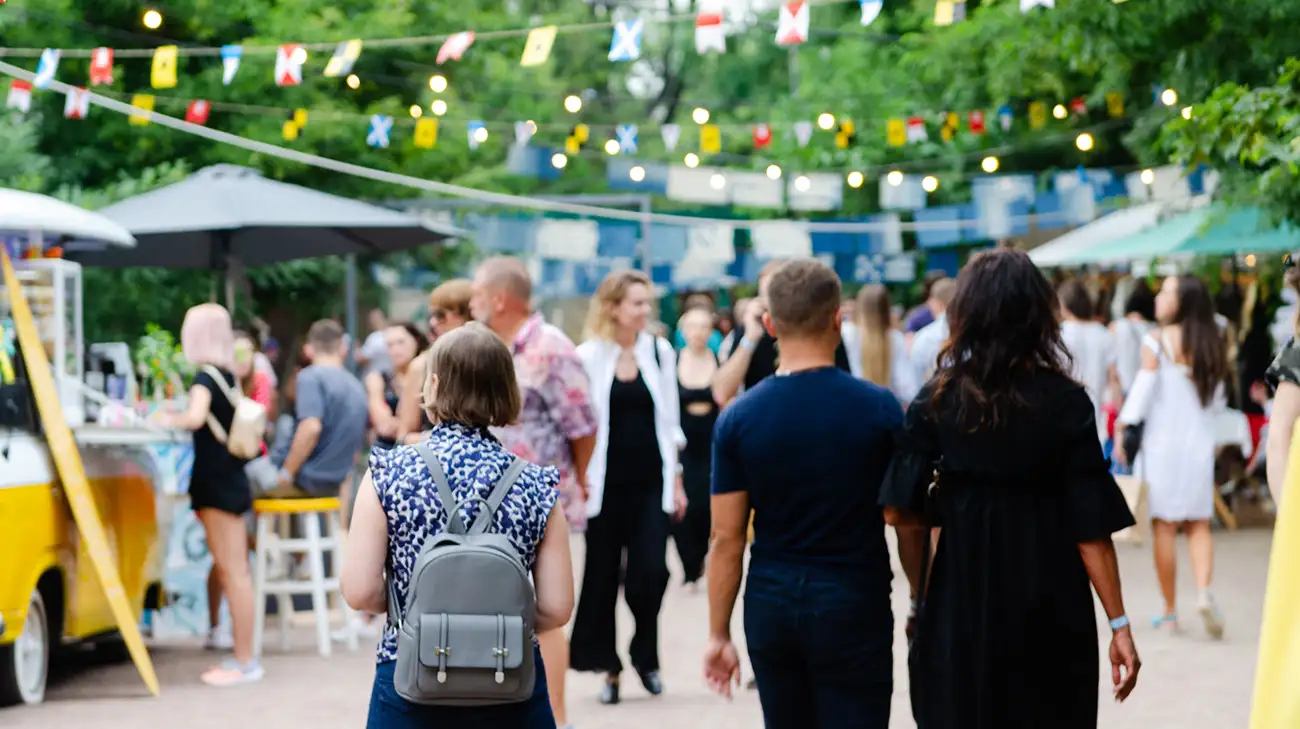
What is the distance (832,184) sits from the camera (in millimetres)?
27797

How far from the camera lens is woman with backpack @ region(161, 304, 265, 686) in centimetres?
996

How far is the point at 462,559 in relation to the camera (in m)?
4.46

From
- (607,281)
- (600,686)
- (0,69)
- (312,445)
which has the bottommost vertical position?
(600,686)

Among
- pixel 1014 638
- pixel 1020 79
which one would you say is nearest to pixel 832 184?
pixel 1020 79

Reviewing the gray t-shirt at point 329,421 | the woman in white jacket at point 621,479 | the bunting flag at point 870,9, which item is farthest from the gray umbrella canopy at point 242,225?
the woman in white jacket at point 621,479

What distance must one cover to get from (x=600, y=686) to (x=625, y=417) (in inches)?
62.3

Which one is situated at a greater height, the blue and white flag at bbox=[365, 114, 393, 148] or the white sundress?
the blue and white flag at bbox=[365, 114, 393, 148]

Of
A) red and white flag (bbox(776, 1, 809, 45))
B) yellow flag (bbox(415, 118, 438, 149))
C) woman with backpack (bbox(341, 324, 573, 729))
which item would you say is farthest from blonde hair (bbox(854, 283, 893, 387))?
yellow flag (bbox(415, 118, 438, 149))

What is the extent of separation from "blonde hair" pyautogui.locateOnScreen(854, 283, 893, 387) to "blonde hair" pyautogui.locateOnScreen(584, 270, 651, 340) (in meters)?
3.92

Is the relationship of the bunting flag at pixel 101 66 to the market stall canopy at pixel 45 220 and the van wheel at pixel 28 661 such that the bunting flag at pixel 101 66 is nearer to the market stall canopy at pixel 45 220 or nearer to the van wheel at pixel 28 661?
the market stall canopy at pixel 45 220

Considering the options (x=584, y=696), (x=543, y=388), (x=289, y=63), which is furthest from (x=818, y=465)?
(x=289, y=63)

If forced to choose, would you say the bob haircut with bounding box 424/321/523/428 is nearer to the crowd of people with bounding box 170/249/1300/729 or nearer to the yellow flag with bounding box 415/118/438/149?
→ the crowd of people with bounding box 170/249/1300/729

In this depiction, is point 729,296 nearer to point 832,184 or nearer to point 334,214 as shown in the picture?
point 832,184

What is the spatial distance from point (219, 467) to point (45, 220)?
156 centimetres
